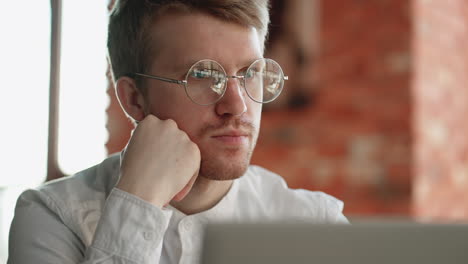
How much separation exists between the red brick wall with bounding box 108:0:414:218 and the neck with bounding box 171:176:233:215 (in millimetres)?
1604

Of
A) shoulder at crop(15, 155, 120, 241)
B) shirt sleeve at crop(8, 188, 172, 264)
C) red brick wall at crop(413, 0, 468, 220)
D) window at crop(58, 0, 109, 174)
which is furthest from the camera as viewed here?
window at crop(58, 0, 109, 174)

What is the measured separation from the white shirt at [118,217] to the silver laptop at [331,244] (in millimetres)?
307

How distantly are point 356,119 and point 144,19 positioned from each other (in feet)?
5.76

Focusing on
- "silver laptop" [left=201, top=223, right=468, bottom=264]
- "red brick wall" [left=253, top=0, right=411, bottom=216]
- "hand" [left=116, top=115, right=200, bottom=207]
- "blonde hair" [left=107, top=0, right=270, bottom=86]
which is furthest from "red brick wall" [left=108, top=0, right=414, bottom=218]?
"silver laptop" [left=201, top=223, right=468, bottom=264]

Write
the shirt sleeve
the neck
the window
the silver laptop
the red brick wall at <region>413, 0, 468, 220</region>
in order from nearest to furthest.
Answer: the silver laptop < the shirt sleeve < the neck < the red brick wall at <region>413, 0, 468, 220</region> < the window

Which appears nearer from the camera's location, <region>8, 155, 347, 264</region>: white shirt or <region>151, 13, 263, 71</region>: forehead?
<region>8, 155, 347, 264</region>: white shirt

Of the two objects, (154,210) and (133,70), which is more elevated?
(133,70)

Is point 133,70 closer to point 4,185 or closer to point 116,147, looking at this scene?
point 116,147

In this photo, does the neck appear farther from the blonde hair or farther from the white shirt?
the blonde hair

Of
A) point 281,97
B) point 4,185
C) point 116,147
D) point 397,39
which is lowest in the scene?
point 4,185

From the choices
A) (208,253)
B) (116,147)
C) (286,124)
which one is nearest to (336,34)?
(286,124)

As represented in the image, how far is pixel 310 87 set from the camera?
2.89 metres

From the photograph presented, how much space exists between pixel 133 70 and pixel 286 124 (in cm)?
174

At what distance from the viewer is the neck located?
1.28 metres
